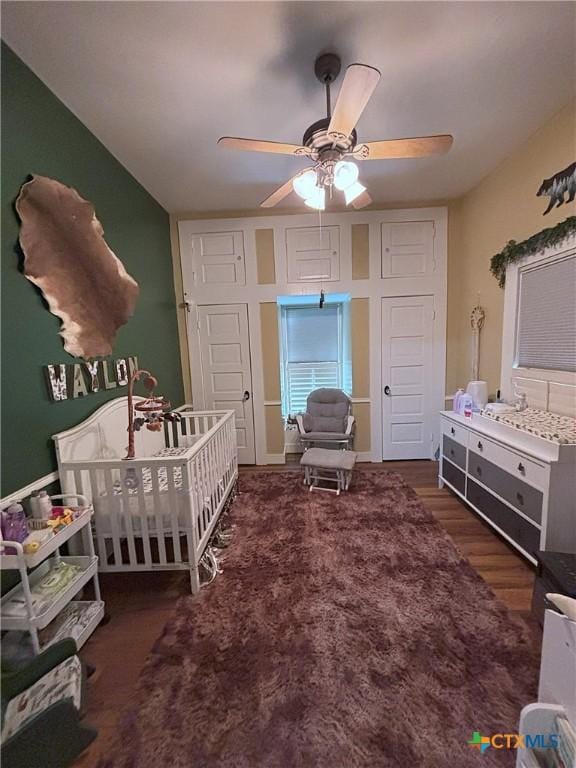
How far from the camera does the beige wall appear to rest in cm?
214

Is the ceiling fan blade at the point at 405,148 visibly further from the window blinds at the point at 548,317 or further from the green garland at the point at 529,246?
the window blinds at the point at 548,317

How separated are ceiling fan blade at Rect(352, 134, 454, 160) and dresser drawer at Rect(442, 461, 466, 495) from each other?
2.23 metres

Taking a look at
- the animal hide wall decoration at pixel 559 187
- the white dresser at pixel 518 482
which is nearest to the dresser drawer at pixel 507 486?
the white dresser at pixel 518 482

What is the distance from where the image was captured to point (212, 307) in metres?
3.52

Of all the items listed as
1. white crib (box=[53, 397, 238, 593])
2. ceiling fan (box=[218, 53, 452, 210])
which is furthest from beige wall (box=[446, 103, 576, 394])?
white crib (box=[53, 397, 238, 593])

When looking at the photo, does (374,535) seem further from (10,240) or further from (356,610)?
(10,240)

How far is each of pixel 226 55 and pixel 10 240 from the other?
1405mm

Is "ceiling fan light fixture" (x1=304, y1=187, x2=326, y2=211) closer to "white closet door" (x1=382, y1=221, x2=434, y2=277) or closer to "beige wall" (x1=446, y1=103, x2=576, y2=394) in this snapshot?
"beige wall" (x1=446, y1=103, x2=576, y2=394)

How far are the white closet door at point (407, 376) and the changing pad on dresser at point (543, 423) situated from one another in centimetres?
119

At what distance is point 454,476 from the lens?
269 centimetres

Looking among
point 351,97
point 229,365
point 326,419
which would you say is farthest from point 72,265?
point 326,419

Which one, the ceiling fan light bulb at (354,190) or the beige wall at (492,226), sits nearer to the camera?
the ceiling fan light bulb at (354,190)

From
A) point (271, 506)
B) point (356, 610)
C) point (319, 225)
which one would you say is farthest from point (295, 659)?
point (319, 225)

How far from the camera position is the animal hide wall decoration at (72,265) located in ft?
5.28
